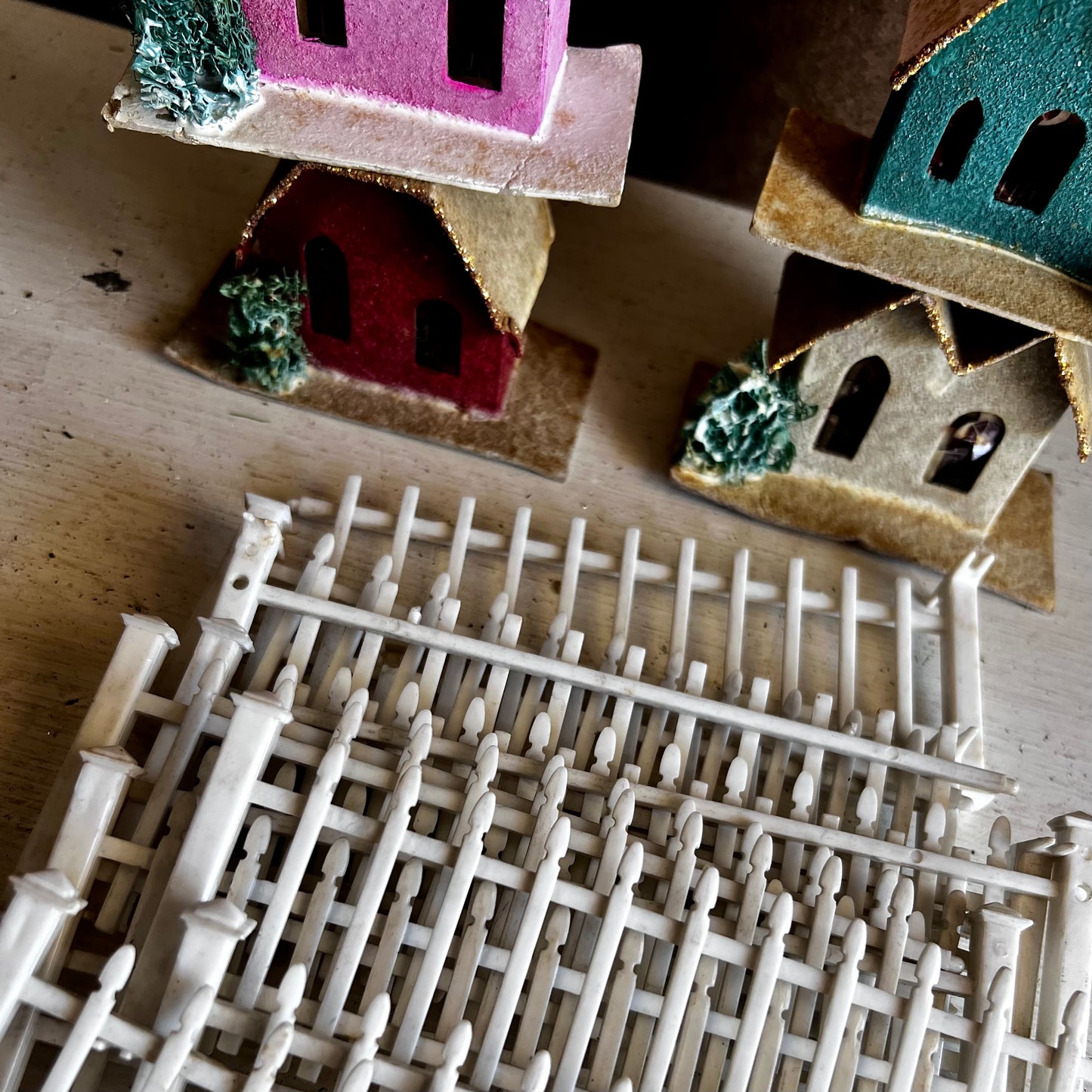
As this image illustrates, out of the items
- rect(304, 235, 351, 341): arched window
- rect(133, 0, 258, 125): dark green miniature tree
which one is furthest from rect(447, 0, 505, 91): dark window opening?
rect(304, 235, 351, 341): arched window

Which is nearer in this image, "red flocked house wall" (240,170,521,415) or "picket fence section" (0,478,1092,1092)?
"picket fence section" (0,478,1092,1092)

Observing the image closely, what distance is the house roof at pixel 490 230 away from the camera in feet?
4.96

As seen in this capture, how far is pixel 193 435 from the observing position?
5.89ft

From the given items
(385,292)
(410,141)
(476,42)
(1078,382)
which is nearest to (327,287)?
(385,292)

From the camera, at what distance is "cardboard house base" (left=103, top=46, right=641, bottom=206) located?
142cm

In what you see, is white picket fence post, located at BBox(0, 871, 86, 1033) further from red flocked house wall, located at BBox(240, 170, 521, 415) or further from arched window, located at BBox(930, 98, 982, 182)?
arched window, located at BBox(930, 98, 982, 182)

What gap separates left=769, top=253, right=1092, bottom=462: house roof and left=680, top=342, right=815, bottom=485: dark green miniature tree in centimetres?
4

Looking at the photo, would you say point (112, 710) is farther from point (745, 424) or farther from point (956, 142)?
point (956, 142)

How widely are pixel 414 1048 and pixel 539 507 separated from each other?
2.95 feet

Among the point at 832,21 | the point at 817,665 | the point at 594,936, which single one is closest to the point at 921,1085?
the point at 594,936

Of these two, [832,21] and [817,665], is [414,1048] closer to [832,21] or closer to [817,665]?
[817,665]

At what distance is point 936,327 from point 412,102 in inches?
30.9

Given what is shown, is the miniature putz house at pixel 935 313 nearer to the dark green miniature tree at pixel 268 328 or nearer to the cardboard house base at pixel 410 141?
the cardboard house base at pixel 410 141

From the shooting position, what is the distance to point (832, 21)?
2.00m
